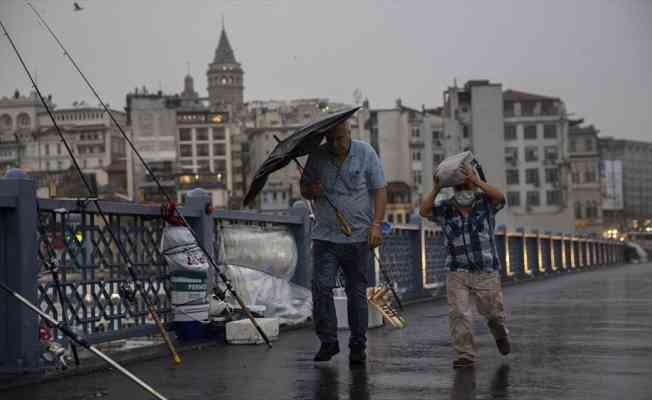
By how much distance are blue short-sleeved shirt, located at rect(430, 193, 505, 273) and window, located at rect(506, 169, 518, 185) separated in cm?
15457

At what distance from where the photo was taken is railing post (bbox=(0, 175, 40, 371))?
8250mm

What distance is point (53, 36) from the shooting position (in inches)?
402

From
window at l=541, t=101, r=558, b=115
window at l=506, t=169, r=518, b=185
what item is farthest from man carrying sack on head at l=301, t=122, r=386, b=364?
window at l=541, t=101, r=558, b=115

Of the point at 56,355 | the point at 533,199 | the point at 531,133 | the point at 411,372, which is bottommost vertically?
the point at 411,372

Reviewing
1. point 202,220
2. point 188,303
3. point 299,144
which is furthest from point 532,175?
point 299,144

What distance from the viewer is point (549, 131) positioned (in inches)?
6412

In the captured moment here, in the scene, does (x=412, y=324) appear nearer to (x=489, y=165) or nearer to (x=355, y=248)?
(x=355, y=248)

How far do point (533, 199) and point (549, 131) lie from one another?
8645 mm

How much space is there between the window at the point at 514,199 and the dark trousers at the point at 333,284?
5935 inches

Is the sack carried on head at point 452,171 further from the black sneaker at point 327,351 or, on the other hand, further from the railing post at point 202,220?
the railing post at point 202,220

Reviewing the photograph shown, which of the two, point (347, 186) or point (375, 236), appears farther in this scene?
point (347, 186)

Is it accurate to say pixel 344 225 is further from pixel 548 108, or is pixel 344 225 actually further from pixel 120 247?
pixel 548 108

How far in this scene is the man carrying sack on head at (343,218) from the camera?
8930 mm

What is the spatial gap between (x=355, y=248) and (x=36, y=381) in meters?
2.31
